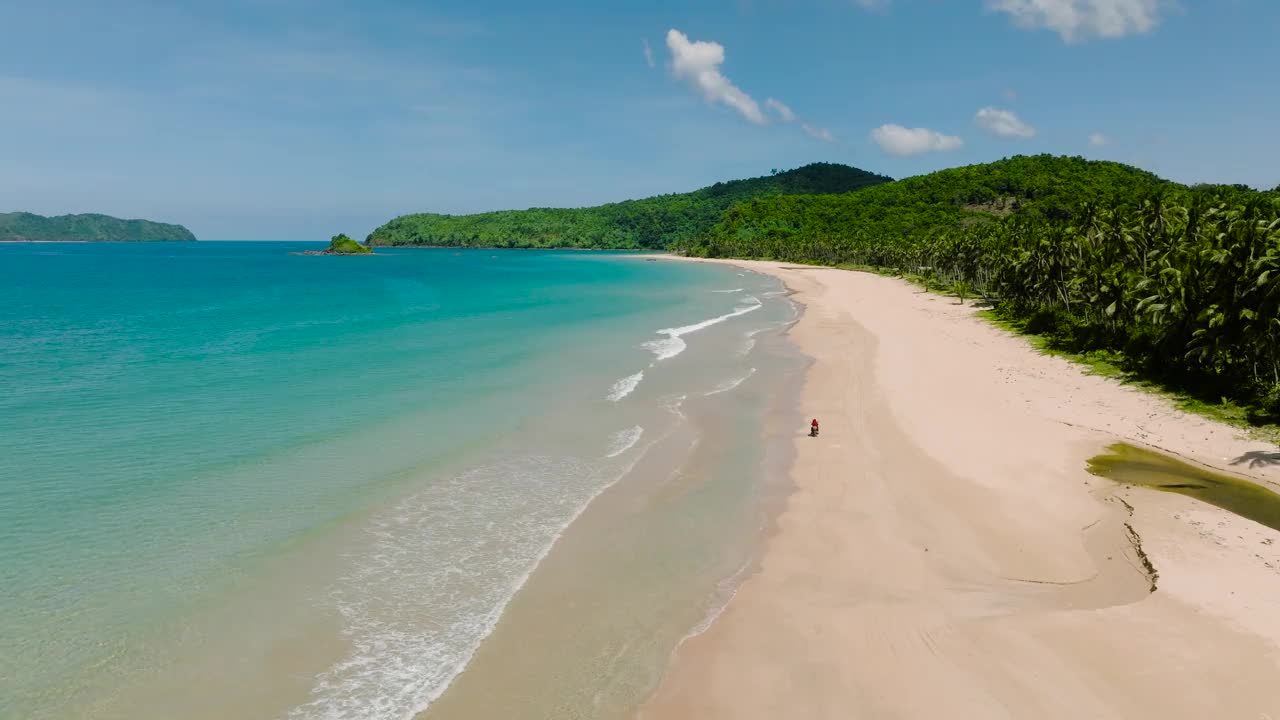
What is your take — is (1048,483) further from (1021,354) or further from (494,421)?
(1021,354)

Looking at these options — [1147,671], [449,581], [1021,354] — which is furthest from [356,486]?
[1021,354]

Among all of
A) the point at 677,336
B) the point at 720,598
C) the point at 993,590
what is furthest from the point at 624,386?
the point at 993,590

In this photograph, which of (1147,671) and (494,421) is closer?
(1147,671)

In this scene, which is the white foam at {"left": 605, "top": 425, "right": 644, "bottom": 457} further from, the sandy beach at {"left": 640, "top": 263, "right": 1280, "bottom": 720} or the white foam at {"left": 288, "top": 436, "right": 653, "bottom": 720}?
the sandy beach at {"left": 640, "top": 263, "right": 1280, "bottom": 720}

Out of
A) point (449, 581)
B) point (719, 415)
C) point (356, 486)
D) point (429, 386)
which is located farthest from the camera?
point (429, 386)

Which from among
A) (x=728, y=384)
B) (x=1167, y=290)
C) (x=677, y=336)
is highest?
(x=1167, y=290)

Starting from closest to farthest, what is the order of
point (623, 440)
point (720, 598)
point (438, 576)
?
1. point (720, 598)
2. point (438, 576)
3. point (623, 440)

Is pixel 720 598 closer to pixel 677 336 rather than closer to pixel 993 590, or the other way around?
pixel 993 590
